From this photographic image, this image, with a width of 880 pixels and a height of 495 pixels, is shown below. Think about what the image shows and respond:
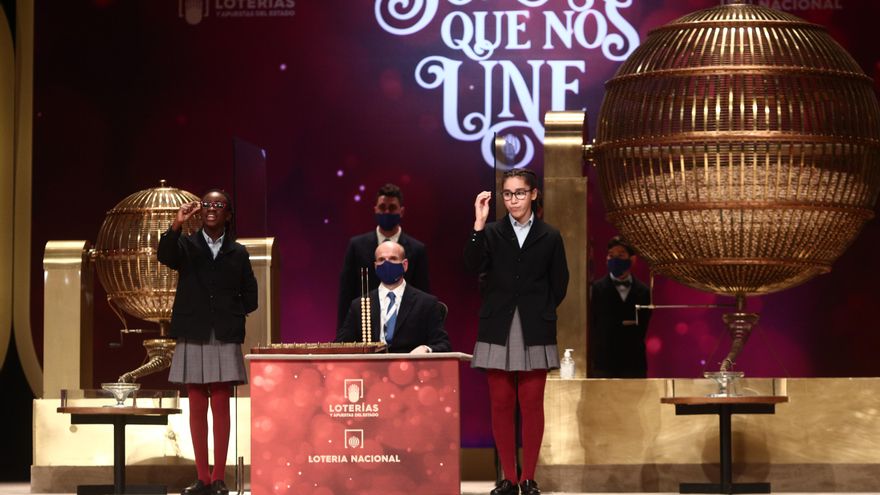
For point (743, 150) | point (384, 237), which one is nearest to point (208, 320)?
point (384, 237)

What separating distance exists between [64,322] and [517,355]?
3.24m

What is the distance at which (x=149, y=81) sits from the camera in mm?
11547

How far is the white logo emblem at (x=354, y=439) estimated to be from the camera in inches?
298

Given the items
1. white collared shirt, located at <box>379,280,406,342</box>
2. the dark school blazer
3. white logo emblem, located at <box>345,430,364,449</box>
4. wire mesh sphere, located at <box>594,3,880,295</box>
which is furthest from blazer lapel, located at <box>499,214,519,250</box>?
white logo emblem, located at <box>345,430,364,449</box>

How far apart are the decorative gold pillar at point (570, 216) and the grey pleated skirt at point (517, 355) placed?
117 centimetres

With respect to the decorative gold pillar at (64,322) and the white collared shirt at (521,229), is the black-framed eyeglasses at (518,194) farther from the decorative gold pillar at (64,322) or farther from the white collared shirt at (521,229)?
the decorative gold pillar at (64,322)

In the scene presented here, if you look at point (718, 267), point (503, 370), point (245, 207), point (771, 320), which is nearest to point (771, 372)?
point (771, 320)

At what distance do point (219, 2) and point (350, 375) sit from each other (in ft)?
15.6

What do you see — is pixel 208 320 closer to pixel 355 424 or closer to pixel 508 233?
pixel 355 424

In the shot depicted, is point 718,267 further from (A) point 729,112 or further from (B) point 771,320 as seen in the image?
(B) point 771,320

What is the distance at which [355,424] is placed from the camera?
24.9ft

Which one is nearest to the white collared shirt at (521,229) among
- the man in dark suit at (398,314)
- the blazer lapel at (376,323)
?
the man in dark suit at (398,314)

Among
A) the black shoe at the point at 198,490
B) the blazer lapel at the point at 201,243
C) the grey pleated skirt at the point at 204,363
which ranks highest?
the blazer lapel at the point at 201,243

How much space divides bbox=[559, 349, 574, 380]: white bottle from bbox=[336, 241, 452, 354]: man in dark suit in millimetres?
1045
